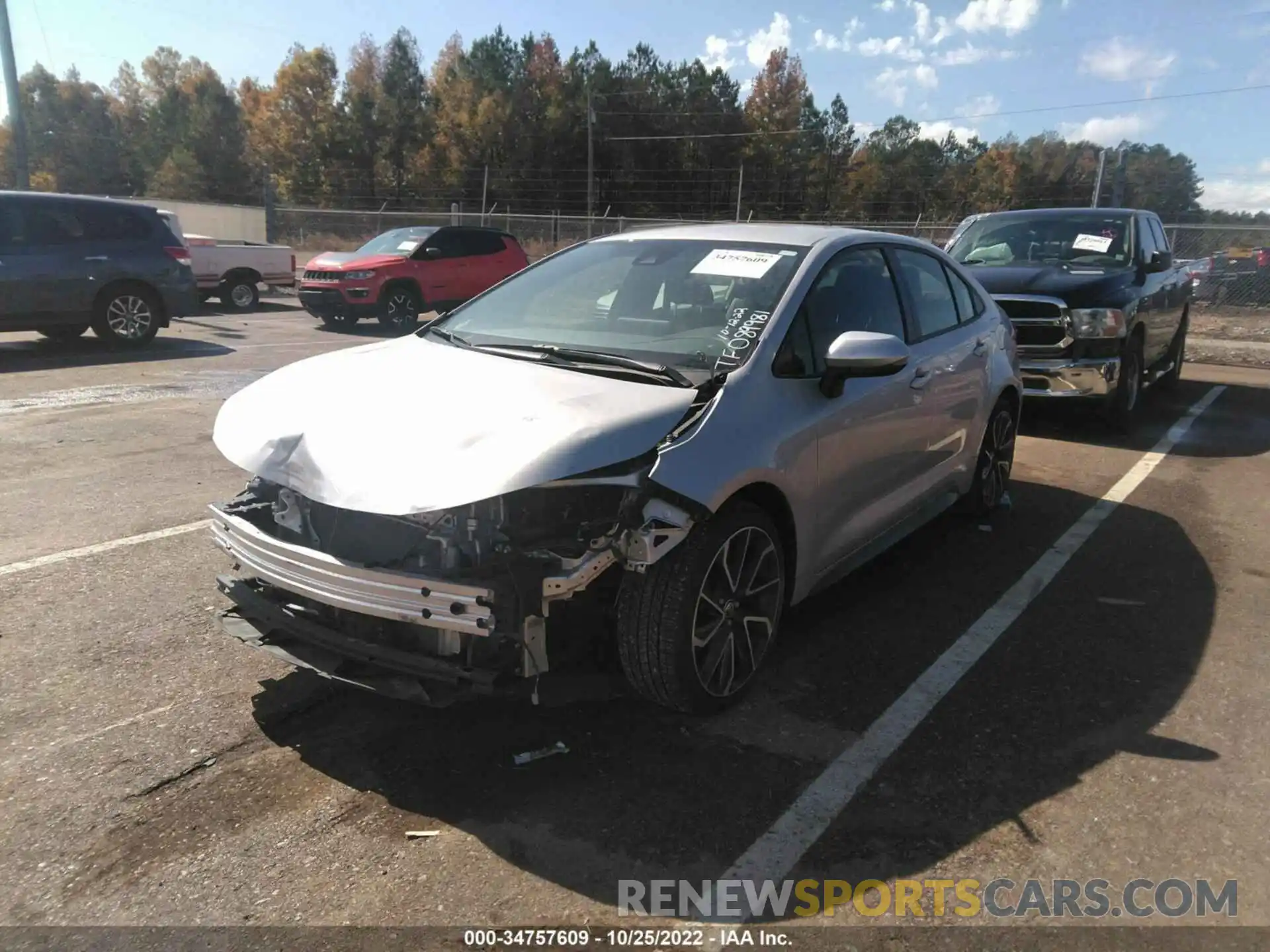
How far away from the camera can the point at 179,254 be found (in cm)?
1215

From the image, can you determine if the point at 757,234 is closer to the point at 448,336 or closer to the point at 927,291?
the point at 927,291

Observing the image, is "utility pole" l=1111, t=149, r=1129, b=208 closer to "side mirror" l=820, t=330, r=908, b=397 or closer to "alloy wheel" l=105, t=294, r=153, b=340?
"side mirror" l=820, t=330, r=908, b=397

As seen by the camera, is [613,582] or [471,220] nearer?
[613,582]

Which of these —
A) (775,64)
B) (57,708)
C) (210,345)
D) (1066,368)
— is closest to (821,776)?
(57,708)

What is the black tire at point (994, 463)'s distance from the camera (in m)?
5.62

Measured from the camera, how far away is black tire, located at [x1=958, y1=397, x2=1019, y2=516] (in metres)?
5.62

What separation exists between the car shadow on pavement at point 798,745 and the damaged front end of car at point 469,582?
1.08 feet

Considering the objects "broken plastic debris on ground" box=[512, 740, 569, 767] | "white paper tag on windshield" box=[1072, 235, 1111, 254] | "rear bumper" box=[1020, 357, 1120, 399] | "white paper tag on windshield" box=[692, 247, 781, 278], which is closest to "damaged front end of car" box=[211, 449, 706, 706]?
"broken plastic debris on ground" box=[512, 740, 569, 767]

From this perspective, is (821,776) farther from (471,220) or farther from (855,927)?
(471,220)

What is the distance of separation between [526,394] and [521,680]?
0.98m

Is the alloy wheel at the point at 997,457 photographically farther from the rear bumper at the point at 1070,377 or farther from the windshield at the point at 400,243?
the windshield at the point at 400,243

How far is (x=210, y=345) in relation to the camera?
12.6 metres

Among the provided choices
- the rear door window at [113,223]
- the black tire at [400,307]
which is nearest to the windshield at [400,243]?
the black tire at [400,307]

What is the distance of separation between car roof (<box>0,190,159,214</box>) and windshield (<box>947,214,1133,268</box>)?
33.1 feet
